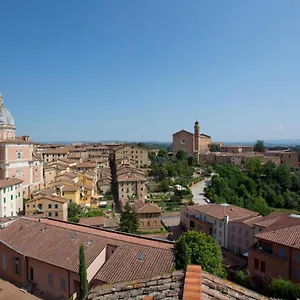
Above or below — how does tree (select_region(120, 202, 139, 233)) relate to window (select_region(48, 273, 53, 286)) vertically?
below

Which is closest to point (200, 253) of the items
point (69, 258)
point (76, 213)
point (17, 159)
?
point (69, 258)

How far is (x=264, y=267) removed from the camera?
55.2ft

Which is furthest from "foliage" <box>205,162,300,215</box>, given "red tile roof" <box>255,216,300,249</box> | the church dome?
the church dome

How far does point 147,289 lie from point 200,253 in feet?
33.3

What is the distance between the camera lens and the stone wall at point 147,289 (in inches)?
129

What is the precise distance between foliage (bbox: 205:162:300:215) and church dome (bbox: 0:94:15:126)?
1176 inches

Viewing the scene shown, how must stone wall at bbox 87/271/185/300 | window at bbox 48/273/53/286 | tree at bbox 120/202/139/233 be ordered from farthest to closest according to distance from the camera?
tree at bbox 120/202/139/233 → window at bbox 48/273/53/286 → stone wall at bbox 87/271/185/300

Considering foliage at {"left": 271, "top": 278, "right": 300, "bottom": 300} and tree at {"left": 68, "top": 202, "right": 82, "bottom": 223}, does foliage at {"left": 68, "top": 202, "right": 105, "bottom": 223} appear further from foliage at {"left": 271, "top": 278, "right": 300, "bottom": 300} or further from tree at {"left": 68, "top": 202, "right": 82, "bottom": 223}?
foliage at {"left": 271, "top": 278, "right": 300, "bottom": 300}

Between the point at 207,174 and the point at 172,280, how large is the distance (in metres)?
61.2

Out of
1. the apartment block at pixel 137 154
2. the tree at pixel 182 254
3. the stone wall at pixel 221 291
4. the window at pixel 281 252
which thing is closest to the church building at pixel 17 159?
the tree at pixel 182 254

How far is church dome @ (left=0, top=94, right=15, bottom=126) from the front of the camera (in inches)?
1443

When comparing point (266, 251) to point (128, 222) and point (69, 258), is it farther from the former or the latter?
point (128, 222)

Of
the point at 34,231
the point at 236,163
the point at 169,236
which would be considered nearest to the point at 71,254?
the point at 34,231

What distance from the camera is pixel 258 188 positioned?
52.6m
